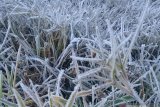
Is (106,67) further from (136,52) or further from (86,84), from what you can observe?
(136,52)

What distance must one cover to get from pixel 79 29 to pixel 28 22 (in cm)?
18

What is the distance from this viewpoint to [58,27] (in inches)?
40.4

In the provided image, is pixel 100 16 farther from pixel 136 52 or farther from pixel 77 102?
pixel 77 102

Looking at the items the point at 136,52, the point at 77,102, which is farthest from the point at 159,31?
the point at 77,102

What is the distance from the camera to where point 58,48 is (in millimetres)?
990

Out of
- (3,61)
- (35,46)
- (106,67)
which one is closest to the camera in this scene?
(106,67)

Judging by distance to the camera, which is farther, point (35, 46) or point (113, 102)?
point (35, 46)

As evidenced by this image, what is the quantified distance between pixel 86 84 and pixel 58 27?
27 cm

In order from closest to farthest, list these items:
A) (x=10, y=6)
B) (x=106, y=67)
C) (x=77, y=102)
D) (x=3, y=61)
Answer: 1. (x=106, y=67)
2. (x=77, y=102)
3. (x=3, y=61)
4. (x=10, y=6)

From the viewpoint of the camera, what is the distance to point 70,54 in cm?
96

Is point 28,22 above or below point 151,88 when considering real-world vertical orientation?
above

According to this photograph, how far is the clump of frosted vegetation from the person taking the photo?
2.41ft

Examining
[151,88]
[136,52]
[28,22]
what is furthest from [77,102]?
[28,22]

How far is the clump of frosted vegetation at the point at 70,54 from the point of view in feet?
2.41
